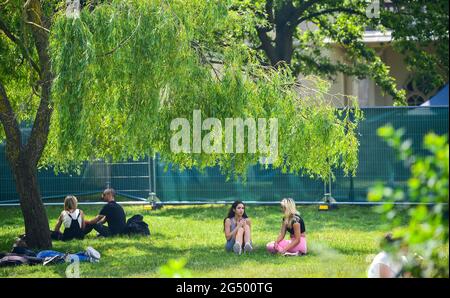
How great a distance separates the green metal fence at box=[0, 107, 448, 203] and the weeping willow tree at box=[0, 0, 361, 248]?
512cm

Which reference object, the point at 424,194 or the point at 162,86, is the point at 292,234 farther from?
the point at 424,194

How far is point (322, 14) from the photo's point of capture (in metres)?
26.8

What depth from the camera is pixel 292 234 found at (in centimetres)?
1441

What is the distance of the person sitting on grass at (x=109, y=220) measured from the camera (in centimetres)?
1673

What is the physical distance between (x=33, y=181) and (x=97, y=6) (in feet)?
11.8

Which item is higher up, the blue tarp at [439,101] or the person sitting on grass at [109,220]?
the blue tarp at [439,101]

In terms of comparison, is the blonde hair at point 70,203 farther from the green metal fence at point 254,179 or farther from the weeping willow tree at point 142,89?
the green metal fence at point 254,179

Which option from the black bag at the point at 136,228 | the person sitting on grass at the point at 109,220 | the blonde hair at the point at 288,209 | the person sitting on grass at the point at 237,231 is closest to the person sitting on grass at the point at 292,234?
Result: the blonde hair at the point at 288,209

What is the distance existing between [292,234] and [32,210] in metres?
4.16

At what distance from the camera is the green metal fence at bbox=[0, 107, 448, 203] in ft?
65.0

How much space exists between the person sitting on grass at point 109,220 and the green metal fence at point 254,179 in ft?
8.66

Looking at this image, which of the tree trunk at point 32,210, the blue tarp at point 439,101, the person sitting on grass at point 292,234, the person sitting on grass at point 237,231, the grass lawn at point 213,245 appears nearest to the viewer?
the grass lawn at point 213,245
